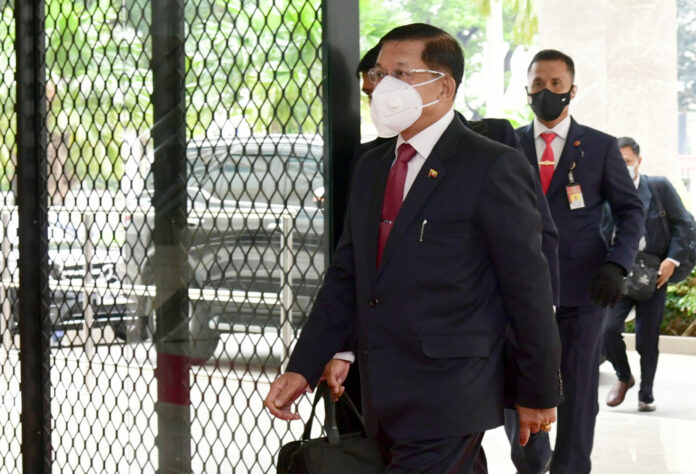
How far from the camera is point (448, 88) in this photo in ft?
7.95

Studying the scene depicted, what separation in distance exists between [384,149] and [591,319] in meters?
1.72

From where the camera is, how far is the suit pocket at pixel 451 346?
2.28m

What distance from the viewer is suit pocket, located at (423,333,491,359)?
7.49 ft

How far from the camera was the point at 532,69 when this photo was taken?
13.8 feet

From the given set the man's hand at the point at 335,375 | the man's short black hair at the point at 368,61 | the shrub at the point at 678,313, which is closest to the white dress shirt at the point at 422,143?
the man's hand at the point at 335,375

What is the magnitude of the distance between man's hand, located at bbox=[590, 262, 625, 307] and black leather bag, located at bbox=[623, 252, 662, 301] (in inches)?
104

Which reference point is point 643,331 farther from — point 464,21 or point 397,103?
point 464,21

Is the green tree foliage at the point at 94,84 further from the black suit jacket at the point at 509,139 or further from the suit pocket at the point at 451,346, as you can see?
the suit pocket at the point at 451,346

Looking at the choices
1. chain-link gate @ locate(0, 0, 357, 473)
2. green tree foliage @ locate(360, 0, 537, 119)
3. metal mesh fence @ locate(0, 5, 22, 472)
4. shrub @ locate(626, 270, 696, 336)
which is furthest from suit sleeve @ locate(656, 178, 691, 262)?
green tree foliage @ locate(360, 0, 537, 119)

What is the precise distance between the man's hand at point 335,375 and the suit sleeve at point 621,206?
5.50ft

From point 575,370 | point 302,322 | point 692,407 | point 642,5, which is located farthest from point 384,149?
point 642,5

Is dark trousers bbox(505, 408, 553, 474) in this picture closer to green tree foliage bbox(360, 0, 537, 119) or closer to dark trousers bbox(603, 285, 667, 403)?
dark trousers bbox(603, 285, 667, 403)

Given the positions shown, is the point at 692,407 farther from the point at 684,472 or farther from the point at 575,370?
the point at 575,370

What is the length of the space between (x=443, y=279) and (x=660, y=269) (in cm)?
452
